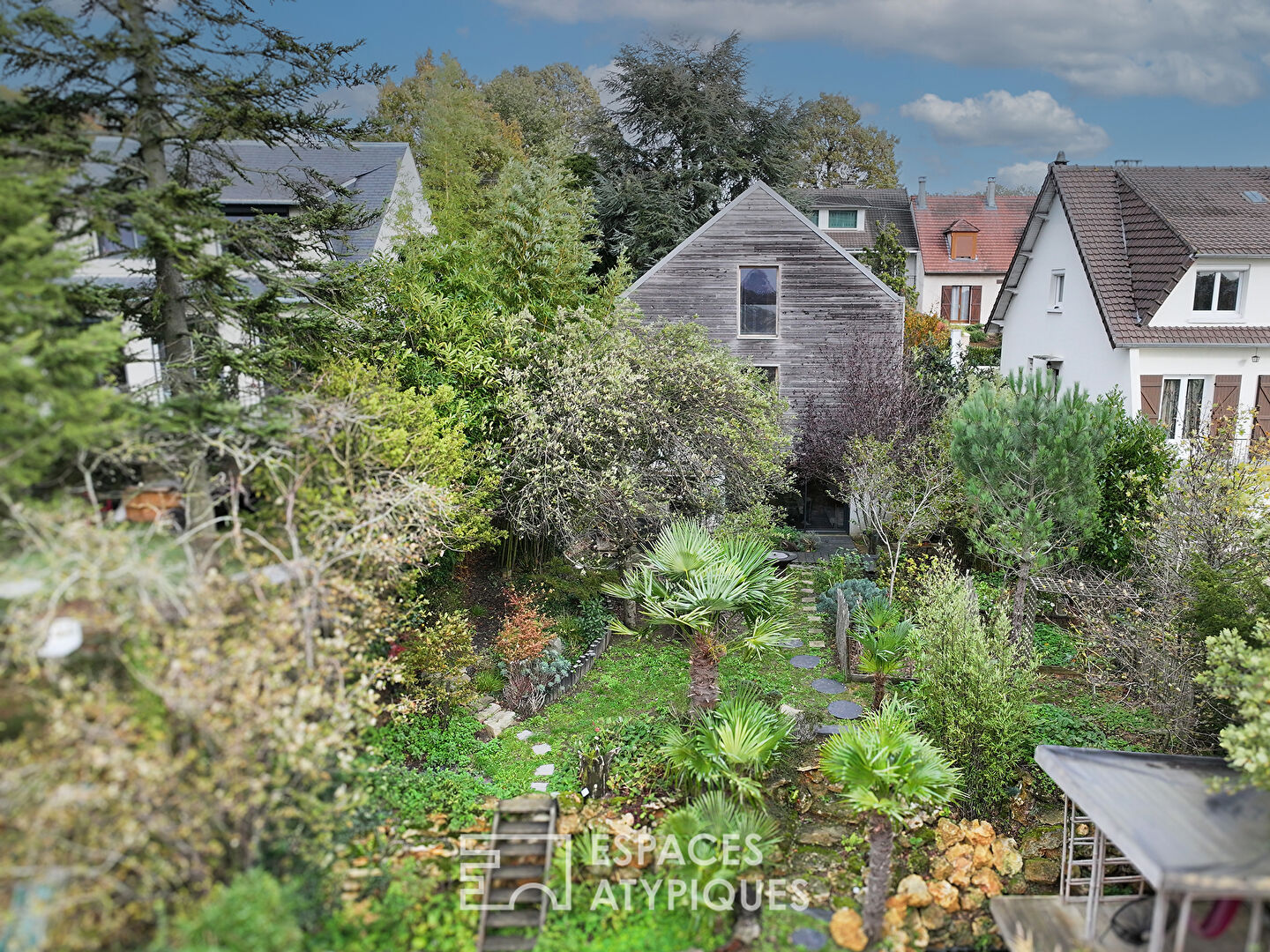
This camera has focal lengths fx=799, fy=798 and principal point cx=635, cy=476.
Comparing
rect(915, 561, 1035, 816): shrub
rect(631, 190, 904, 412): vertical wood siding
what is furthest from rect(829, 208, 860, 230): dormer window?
rect(915, 561, 1035, 816): shrub

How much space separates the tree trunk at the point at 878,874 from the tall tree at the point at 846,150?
49470mm

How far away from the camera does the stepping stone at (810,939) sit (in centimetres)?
771

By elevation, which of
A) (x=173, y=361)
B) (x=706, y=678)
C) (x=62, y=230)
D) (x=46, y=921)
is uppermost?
(x=62, y=230)

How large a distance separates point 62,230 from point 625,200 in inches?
895

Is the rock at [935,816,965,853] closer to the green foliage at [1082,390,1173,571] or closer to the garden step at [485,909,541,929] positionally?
the garden step at [485,909,541,929]

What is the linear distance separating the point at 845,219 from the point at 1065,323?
21.1 metres

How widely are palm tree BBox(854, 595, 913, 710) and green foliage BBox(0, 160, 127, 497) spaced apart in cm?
959

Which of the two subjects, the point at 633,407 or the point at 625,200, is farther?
the point at 625,200

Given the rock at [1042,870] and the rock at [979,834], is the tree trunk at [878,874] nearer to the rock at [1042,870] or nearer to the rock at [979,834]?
the rock at [979,834]

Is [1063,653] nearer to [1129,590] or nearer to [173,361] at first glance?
[1129,590]

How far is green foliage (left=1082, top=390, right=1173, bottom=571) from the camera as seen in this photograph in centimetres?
1416

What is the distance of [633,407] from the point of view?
45.9ft

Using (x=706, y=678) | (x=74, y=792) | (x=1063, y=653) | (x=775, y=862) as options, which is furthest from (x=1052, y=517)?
(x=74, y=792)

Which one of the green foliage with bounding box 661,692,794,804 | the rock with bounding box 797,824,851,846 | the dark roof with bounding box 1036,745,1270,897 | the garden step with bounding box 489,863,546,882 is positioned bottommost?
the rock with bounding box 797,824,851,846
